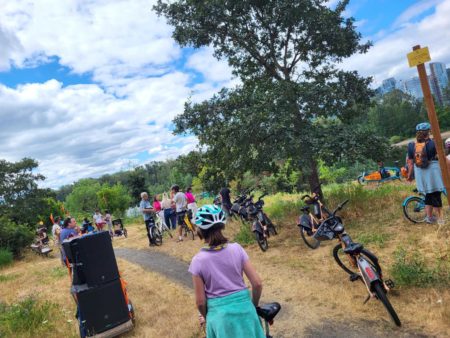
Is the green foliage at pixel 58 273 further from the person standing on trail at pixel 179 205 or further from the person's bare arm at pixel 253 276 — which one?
the person's bare arm at pixel 253 276

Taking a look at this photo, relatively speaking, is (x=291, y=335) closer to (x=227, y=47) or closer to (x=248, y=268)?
(x=248, y=268)

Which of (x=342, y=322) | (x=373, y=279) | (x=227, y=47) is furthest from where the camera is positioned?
(x=227, y=47)

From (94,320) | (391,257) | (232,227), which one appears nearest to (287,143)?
(391,257)

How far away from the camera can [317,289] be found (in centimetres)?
567

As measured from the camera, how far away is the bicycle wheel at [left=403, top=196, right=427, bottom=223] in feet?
24.8

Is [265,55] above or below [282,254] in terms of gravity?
above

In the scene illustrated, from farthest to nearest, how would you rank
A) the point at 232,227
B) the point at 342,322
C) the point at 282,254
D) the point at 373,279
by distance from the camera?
the point at 232,227 → the point at 282,254 → the point at 342,322 → the point at 373,279

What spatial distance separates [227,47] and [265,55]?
44.9 inches

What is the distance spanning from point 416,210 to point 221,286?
6.40 m

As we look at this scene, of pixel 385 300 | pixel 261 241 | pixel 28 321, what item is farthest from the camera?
pixel 261 241

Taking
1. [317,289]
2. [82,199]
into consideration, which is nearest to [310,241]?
[317,289]

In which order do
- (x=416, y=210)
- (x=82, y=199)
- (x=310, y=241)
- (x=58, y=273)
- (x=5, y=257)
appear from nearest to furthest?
1. (x=416, y=210)
2. (x=310, y=241)
3. (x=58, y=273)
4. (x=5, y=257)
5. (x=82, y=199)

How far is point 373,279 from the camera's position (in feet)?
14.0

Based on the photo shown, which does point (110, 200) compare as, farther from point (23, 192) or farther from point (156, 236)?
point (156, 236)
